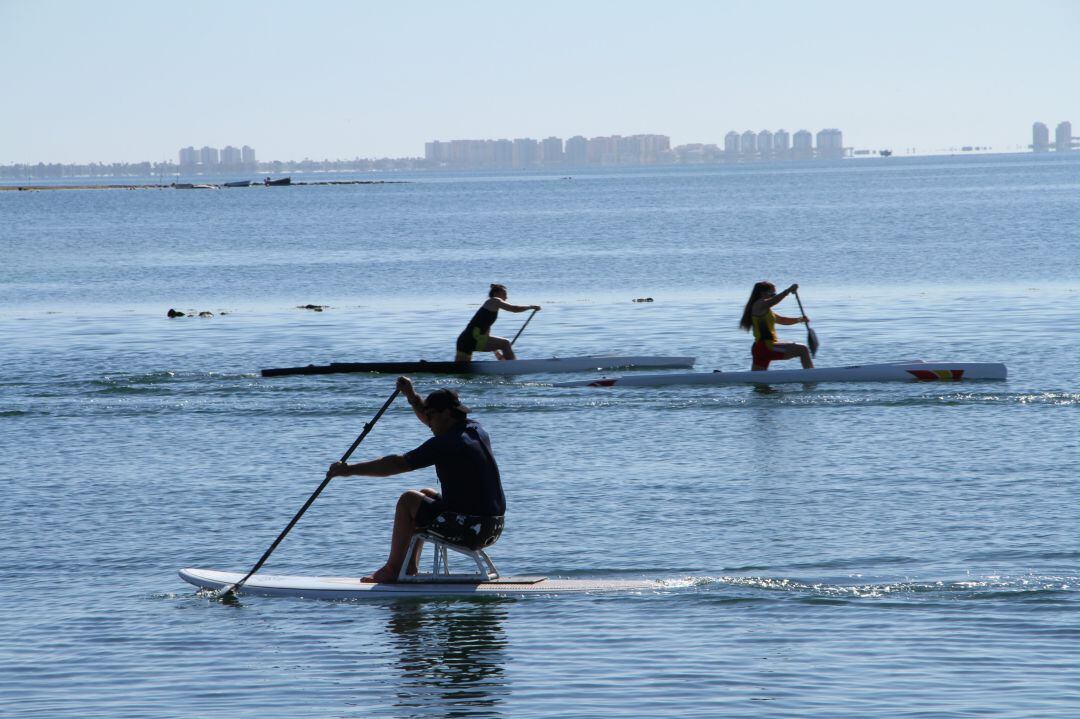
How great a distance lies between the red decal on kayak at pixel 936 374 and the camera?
1006 inches

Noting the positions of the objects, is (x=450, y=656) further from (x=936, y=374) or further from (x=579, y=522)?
(x=936, y=374)

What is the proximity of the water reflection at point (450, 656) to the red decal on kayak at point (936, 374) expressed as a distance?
14668 mm

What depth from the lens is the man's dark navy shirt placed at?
11695 millimetres

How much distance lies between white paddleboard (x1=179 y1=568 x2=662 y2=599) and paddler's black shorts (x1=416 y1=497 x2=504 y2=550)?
1.74ft

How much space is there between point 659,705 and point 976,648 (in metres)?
2.64

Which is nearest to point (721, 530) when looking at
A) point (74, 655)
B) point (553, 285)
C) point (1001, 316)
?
point (74, 655)

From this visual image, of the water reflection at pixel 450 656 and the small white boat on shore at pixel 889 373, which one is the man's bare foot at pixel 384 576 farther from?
the small white boat on shore at pixel 889 373

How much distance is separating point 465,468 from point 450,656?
1456 millimetres

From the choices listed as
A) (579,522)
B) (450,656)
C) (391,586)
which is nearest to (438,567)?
(391,586)

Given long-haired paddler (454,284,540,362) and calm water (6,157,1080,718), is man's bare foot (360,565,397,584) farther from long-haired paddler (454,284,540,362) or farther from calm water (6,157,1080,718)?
long-haired paddler (454,284,540,362)

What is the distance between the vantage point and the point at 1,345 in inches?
1426

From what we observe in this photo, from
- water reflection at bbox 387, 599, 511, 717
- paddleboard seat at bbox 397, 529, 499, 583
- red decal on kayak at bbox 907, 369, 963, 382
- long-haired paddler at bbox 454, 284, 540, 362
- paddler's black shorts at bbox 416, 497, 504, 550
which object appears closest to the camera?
water reflection at bbox 387, 599, 511, 717

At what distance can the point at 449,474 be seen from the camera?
11.8 m

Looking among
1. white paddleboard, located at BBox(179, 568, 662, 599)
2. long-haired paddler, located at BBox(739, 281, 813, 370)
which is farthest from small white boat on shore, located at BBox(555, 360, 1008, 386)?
white paddleboard, located at BBox(179, 568, 662, 599)
